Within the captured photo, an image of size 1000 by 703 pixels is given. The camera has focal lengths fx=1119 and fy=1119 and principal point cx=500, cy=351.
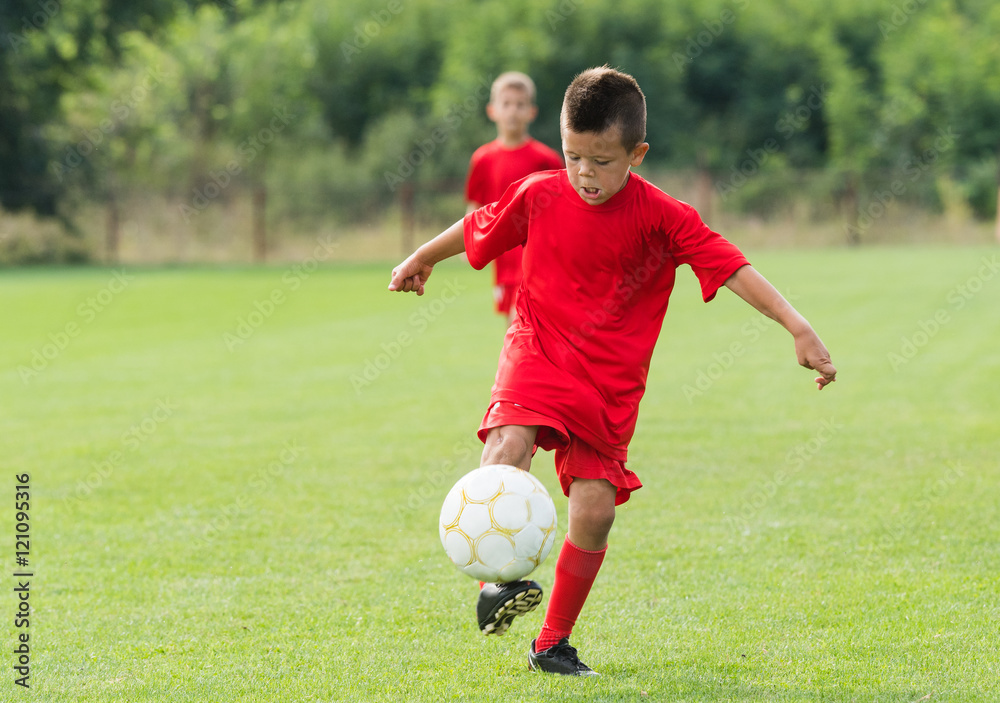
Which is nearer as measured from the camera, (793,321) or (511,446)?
(793,321)

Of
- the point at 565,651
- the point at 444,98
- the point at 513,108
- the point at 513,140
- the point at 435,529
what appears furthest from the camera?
the point at 444,98

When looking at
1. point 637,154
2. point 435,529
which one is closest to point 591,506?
point 637,154

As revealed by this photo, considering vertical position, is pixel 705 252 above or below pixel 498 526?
above

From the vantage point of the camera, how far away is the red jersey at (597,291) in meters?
3.38

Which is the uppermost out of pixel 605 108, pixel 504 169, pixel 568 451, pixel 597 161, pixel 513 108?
pixel 605 108

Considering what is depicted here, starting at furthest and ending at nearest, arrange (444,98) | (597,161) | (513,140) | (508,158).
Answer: (444,98) → (508,158) → (513,140) → (597,161)

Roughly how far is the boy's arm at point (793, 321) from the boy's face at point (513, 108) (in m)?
5.09

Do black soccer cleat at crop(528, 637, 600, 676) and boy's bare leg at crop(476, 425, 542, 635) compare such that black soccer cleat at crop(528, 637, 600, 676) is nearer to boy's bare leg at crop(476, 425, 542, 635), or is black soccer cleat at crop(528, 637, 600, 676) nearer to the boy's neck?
boy's bare leg at crop(476, 425, 542, 635)

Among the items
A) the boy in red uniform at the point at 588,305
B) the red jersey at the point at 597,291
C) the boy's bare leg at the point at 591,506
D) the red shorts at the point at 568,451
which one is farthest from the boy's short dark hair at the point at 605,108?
the boy's bare leg at the point at 591,506

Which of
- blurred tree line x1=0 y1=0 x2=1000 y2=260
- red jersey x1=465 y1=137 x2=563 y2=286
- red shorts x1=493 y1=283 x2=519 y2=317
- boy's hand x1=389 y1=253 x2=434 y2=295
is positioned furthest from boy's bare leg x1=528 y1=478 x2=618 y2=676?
blurred tree line x1=0 y1=0 x2=1000 y2=260

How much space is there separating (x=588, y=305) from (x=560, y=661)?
1083 millimetres

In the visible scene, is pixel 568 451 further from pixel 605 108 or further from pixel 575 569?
pixel 605 108

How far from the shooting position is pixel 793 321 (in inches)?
127

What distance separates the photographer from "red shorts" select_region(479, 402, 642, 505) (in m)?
3.36
